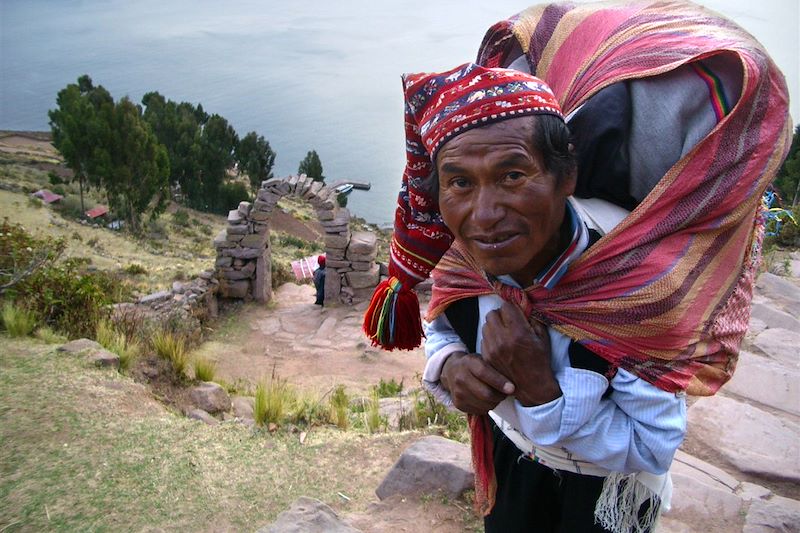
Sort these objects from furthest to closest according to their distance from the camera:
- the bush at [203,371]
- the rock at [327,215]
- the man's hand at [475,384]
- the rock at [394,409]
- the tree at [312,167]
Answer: the tree at [312,167] → the rock at [327,215] → the bush at [203,371] → the rock at [394,409] → the man's hand at [475,384]

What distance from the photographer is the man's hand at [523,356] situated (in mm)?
1240

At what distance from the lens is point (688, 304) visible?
1132 millimetres

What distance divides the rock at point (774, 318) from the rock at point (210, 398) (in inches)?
180

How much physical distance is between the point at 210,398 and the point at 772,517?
4061mm

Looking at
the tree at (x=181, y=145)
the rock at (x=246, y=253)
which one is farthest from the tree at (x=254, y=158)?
the rock at (x=246, y=253)

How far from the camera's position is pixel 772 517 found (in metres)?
2.59

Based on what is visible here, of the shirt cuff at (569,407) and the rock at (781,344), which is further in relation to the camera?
the rock at (781,344)

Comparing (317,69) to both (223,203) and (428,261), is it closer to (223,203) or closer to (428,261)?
(223,203)

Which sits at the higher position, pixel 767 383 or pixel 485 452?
pixel 485 452

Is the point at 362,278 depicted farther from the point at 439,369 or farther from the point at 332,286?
the point at 439,369

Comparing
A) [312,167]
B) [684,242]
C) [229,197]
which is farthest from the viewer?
[312,167]

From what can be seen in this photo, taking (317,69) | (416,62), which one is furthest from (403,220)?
(317,69)

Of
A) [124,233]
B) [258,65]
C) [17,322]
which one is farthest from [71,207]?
[258,65]

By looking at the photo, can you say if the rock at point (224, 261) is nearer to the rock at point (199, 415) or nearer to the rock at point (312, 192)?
the rock at point (312, 192)
